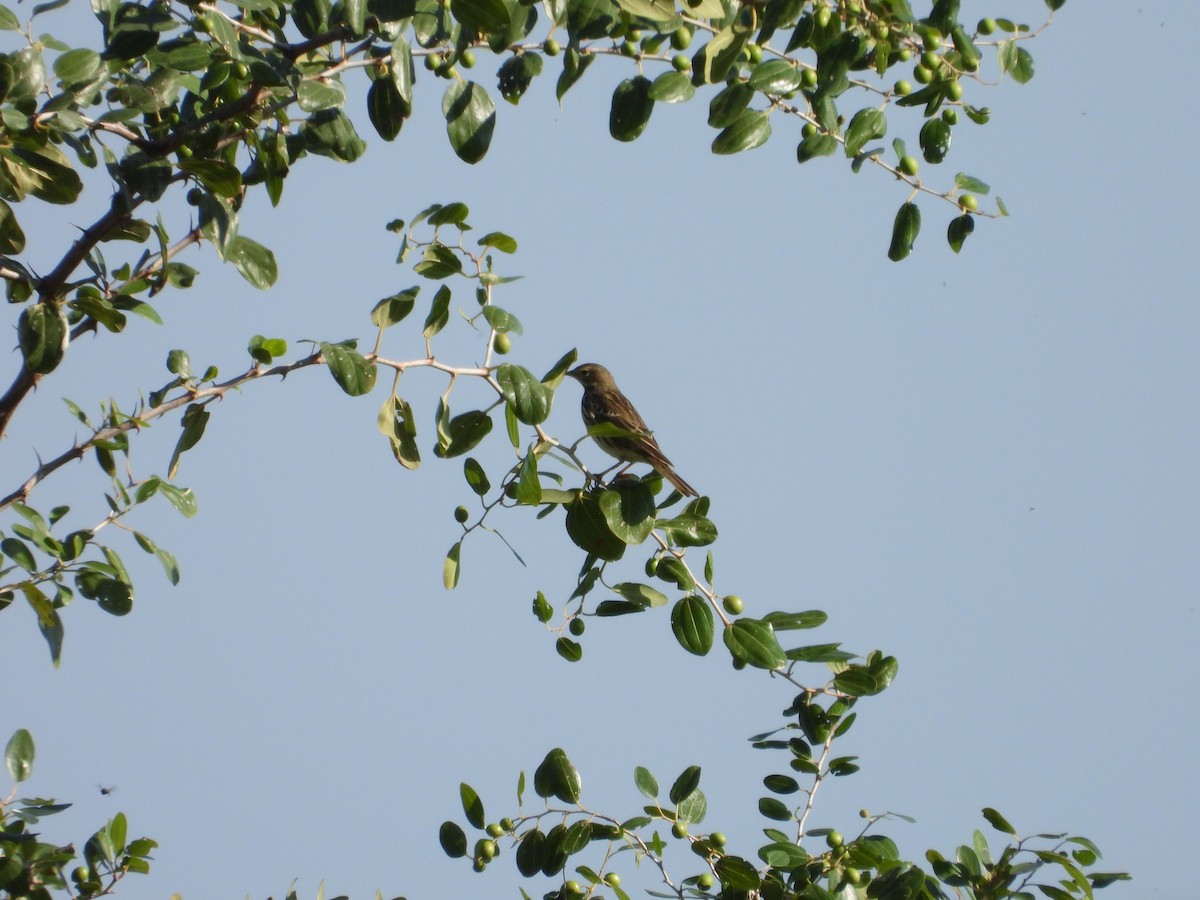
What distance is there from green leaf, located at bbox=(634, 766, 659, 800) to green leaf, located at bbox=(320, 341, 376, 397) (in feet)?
5.56

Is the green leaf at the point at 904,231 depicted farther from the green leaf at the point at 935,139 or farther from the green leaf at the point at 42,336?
the green leaf at the point at 42,336

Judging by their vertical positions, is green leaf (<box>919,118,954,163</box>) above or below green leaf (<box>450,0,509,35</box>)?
above

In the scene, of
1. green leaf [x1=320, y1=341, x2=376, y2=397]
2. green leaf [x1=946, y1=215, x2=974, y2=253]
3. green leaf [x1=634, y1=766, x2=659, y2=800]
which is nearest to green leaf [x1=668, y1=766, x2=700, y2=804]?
green leaf [x1=634, y1=766, x2=659, y2=800]

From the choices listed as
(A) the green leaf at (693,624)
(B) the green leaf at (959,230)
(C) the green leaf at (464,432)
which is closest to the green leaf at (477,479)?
(C) the green leaf at (464,432)

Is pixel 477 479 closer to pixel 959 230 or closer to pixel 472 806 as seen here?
pixel 472 806

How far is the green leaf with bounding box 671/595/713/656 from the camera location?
12.7 ft

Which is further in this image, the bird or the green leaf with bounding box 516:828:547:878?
the bird

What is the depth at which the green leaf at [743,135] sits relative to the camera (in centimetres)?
400

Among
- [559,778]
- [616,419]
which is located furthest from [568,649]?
[616,419]

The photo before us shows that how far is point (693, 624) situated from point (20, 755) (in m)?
2.63

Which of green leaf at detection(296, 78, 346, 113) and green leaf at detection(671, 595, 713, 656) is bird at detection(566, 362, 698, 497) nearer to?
green leaf at detection(671, 595, 713, 656)

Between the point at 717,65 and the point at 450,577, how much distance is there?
1.87 meters

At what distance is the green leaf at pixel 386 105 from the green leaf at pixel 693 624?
1.83 metres

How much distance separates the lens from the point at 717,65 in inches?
145
